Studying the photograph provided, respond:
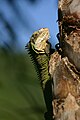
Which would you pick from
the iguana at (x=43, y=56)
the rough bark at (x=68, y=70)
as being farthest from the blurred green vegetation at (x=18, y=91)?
the rough bark at (x=68, y=70)

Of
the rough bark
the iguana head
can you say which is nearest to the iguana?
the iguana head

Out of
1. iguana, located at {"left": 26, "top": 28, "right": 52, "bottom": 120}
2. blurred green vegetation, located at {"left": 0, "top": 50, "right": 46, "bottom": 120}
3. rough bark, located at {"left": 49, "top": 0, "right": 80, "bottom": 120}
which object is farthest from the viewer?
iguana, located at {"left": 26, "top": 28, "right": 52, "bottom": 120}

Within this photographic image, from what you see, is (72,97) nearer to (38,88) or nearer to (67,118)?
(67,118)

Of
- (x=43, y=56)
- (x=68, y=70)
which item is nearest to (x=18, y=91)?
(x=43, y=56)

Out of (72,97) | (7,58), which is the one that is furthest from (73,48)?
(7,58)

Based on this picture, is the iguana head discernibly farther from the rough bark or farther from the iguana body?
the rough bark

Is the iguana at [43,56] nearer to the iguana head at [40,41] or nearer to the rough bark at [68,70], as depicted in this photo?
the iguana head at [40,41]
